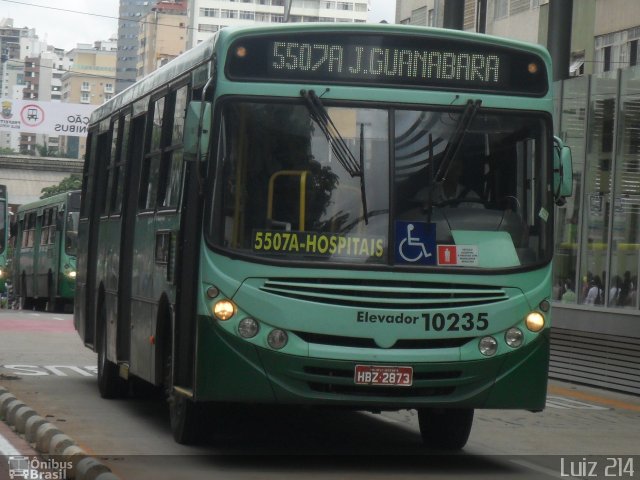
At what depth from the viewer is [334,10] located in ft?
565

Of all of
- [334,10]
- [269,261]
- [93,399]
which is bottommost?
[93,399]

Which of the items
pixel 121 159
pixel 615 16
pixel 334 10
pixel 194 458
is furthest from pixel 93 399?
pixel 334 10

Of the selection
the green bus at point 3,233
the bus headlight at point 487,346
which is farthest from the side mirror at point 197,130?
the green bus at point 3,233

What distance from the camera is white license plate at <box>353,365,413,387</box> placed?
413 inches

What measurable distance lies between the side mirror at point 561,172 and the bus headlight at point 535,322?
35.2 inches

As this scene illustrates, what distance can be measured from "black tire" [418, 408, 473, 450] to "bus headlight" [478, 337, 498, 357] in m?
1.32

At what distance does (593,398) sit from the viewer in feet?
61.8

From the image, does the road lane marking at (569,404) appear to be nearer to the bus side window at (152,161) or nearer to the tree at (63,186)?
the bus side window at (152,161)

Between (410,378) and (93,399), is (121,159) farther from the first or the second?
(410,378)

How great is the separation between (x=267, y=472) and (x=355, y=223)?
1.76m

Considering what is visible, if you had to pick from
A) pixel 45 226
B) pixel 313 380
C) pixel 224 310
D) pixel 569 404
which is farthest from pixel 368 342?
pixel 45 226

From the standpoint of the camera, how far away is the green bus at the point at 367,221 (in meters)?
10.5

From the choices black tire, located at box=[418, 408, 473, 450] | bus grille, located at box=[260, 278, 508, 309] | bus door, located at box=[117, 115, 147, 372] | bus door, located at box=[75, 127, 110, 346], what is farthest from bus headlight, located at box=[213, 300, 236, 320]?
bus door, located at box=[75, 127, 110, 346]

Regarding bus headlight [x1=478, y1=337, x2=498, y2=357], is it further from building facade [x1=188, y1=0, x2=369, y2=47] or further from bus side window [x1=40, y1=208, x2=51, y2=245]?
building facade [x1=188, y1=0, x2=369, y2=47]
